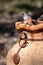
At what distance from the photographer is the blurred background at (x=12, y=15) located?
8.94m

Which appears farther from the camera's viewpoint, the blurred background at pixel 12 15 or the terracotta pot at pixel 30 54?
the blurred background at pixel 12 15

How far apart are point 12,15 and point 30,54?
8.87 m

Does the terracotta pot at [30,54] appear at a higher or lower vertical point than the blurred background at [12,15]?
higher

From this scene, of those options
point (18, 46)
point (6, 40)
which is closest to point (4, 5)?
point (6, 40)

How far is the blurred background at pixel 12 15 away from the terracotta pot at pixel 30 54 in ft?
12.8

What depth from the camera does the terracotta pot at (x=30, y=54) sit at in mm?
3422

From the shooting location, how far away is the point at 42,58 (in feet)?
11.2

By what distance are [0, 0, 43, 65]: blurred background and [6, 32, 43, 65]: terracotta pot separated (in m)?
3.89

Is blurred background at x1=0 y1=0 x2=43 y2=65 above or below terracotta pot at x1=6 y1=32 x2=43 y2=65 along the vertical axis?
below

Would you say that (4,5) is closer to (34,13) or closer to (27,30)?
(34,13)

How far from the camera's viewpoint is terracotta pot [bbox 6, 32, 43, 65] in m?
3.42

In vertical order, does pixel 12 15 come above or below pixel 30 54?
below

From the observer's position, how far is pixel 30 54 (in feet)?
11.4

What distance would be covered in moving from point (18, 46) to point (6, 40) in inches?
211
